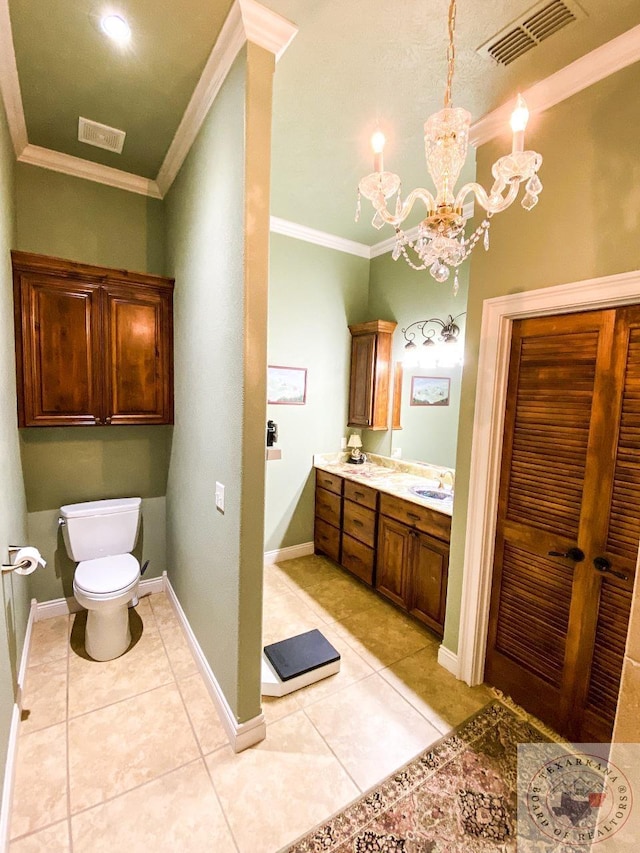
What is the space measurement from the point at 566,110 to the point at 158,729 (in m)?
3.46

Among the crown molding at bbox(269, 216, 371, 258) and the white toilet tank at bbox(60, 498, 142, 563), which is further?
the crown molding at bbox(269, 216, 371, 258)

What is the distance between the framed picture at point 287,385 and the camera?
3.43 m

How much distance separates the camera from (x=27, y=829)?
1.39 meters

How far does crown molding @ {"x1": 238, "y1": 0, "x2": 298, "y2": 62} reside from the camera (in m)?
1.43

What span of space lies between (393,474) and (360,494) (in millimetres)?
453

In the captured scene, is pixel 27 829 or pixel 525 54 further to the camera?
pixel 525 54

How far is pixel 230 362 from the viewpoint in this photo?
1.70m

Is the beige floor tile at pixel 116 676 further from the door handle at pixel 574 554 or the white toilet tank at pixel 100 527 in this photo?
the door handle at pixel 574 554

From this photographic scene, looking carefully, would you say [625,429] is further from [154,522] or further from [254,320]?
[154,522]

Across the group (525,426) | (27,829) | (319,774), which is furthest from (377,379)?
(27,829)

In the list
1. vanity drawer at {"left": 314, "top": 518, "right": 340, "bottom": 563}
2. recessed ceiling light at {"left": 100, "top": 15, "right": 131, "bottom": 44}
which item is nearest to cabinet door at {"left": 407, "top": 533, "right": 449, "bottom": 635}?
vanity drawer at {"left": 314, "top": 518, "right": 340, "bottom": 563}

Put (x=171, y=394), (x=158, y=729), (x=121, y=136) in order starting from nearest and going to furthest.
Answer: (x=158, y=729) < (x=121, y=136) < (x=171, y=394)

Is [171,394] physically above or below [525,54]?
below

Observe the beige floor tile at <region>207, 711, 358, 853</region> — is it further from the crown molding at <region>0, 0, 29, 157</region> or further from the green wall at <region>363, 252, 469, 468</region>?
the crown molding at <region>0, 0, 29, 157</region>
